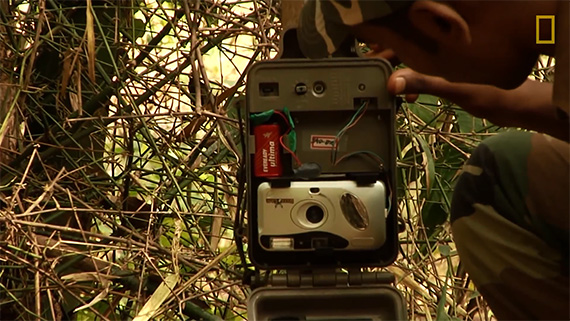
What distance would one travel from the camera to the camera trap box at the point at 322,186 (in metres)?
1.20

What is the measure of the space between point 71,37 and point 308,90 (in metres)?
0.77

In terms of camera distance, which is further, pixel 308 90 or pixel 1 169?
pixel 1 169

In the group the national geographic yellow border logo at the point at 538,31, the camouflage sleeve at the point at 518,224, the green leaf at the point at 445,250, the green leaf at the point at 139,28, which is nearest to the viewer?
the national geographic yellow border logo at the point at 538,31

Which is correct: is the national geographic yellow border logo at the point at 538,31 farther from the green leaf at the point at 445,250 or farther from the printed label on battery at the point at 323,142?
the green leaf at the point at 445,250

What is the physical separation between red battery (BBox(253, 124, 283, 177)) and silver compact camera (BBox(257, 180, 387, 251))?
0.09 ft

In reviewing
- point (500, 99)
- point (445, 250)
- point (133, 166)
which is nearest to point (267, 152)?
point (500, 99)

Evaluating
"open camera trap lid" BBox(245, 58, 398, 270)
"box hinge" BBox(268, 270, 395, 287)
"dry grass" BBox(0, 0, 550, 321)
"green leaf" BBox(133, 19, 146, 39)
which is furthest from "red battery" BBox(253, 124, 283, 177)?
"green leaf" BBox(133, 19, 146, 39)

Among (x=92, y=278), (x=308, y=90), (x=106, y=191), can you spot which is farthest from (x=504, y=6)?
(x=106, y=191)

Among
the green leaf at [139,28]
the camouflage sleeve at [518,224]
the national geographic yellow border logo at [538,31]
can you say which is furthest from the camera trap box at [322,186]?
the green leaf at [139,28]

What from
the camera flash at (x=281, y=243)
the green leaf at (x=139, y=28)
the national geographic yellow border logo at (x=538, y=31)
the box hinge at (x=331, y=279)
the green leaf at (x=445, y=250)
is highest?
the green leaf at (x=139, y=28)

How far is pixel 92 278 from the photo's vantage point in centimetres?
166

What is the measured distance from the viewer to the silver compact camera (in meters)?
1.20

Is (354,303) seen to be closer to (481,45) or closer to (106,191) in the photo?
(481,45)

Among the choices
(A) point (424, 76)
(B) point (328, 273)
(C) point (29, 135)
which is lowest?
(B) point (328, 273)
